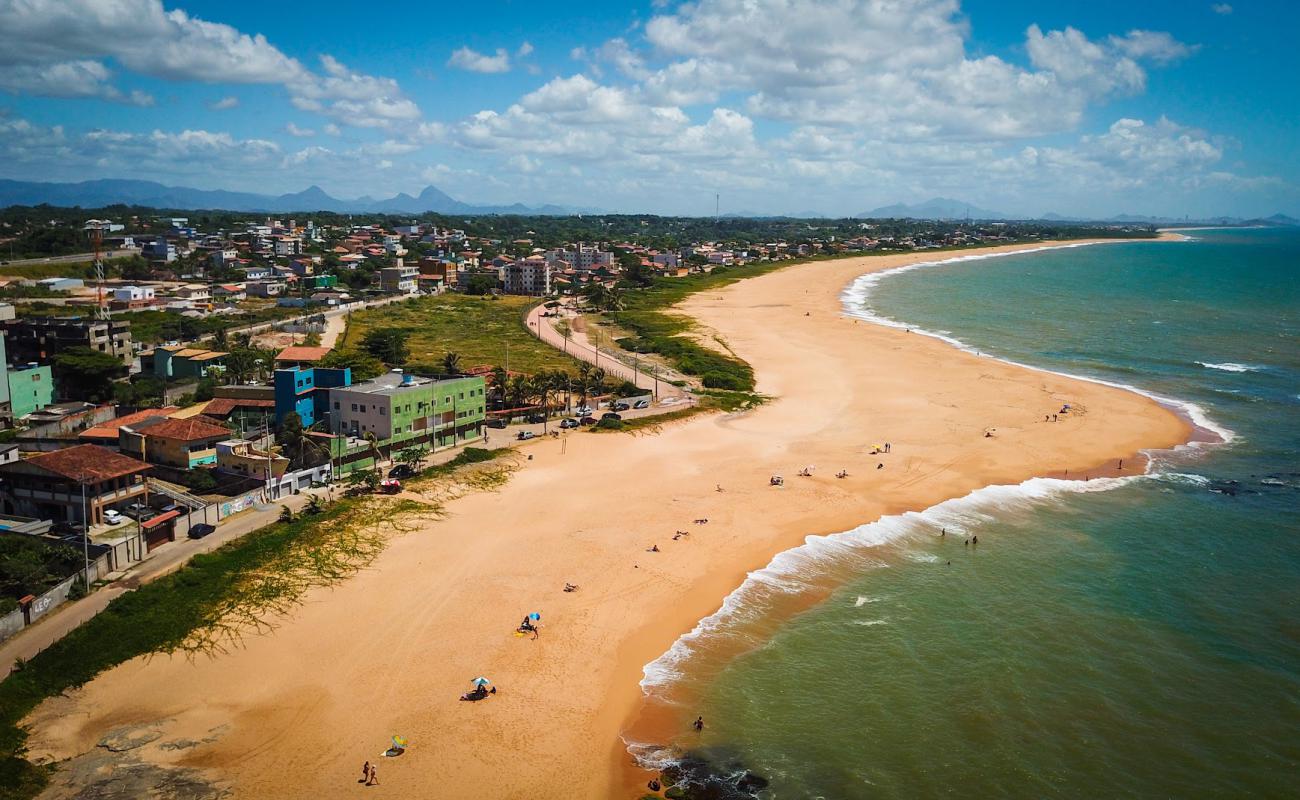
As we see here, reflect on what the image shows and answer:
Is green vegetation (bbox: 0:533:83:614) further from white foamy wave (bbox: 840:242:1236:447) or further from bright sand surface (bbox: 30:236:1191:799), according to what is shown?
white foamy wave (bbox: 840:242:1236:447)

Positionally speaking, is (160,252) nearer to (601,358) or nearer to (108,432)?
(601,358)

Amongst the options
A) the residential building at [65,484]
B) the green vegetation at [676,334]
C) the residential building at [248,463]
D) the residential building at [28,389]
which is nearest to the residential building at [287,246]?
the green vegetation at [676,334]

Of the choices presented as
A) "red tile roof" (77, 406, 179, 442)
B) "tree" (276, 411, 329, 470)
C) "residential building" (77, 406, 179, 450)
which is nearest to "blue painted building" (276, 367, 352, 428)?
"tree" (276, 411, 329, 470)

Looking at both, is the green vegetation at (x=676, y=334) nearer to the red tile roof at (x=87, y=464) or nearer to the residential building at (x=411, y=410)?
the residential building at (x=411, y=410)

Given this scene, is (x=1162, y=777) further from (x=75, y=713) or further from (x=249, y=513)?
(x=249, y=513)

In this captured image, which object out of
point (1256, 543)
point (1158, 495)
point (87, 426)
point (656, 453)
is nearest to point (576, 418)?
point (656, 453)
